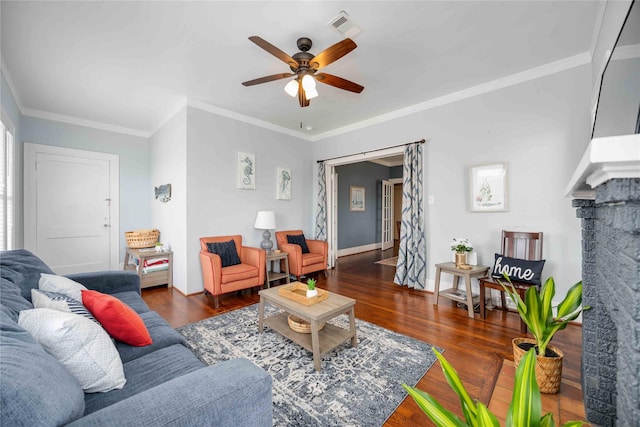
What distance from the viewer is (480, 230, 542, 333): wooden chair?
2.79 metres

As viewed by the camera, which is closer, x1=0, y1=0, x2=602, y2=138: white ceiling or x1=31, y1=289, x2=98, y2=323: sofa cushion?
x1=31, y1=289, x2=98, y2=323: sofa cushion

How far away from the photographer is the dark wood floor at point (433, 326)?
1724mm

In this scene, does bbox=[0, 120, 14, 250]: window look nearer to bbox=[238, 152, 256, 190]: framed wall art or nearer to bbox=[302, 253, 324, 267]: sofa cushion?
bbox=[238, 152, 256, 190]: framed wall art

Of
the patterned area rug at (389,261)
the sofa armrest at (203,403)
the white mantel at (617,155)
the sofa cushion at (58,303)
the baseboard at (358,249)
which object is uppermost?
the white mantel at (617,155)

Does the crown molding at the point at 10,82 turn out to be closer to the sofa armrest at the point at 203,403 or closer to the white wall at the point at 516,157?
the sofa armrest at the point at 203,403

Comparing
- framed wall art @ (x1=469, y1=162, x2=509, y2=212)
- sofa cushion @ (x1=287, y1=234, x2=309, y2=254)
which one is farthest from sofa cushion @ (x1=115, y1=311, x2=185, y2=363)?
framed wall art @ (x1=469, y1=162, x2=509, y2=212)

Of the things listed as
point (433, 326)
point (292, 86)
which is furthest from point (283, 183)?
point (433, 326)

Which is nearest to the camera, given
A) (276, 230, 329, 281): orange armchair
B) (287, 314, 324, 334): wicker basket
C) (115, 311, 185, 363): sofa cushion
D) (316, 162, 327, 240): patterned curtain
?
A: (115, 311, 185, 363): sofa cushion

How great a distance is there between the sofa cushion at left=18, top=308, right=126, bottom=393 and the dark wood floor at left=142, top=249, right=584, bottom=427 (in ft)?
4.68

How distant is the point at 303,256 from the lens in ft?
14.4

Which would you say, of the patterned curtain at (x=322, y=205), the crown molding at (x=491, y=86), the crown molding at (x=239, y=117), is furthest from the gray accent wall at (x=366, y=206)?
the crown molding at (x=491, y=86)

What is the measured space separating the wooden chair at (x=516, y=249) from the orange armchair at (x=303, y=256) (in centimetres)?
245

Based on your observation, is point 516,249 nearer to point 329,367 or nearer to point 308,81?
point 329,367

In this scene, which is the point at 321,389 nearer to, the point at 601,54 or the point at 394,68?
the point at 394,68
